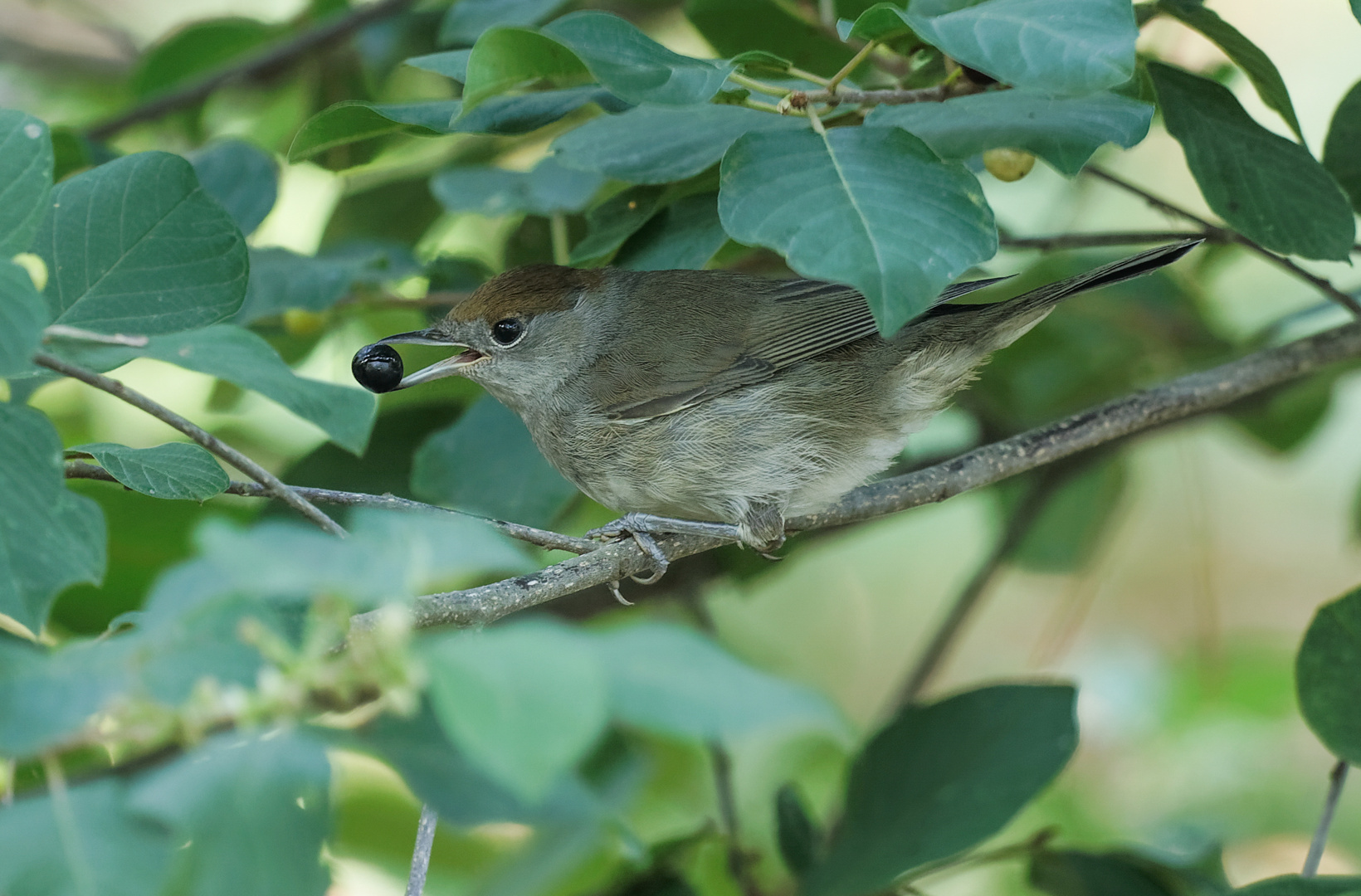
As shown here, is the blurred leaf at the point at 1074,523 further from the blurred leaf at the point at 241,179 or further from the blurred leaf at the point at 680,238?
the blurred leaf at the point at 241,179

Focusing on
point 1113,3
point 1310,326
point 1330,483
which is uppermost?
point 1113,3

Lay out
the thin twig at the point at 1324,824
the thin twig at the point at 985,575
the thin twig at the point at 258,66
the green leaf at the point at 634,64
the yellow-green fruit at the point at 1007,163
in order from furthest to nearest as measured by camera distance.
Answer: the thin twig at the point at 985,575 < the thin twig at the point at 258,66 < the yellow-green fruit at the point at 1007,163 < the thin twig at the point at 1324,824 < the green leaf at the point at 634,64

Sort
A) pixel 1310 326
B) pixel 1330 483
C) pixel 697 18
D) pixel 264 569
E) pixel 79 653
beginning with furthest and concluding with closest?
pixel 1330 483, pixel 1310 326, pixel 697 18, pixel 79 653, pixel 264 569

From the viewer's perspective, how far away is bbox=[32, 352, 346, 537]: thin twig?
1517mm

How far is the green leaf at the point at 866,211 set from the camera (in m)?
1.77

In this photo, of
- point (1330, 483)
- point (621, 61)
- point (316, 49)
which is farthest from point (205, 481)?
point (1330, 483)

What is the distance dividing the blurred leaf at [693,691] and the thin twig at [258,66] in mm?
3192

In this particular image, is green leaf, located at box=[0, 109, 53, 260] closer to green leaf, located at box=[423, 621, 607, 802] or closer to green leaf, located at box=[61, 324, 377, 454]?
green leaf, located at box=[61, 324, 377, 454]

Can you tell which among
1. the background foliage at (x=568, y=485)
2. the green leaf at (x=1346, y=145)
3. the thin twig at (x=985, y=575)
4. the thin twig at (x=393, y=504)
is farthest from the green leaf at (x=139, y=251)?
the thin twig at (x=985, y=575)

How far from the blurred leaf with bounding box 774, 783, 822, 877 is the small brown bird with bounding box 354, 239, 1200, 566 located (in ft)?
2.17

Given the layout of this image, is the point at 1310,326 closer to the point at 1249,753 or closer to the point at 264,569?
the point at 1249,753

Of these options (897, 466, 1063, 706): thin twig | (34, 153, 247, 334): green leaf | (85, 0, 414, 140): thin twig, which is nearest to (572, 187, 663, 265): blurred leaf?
(34, 153, 247, 334): green leaf

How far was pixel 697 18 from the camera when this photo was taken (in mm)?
2928

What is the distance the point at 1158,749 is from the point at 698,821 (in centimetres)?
170
